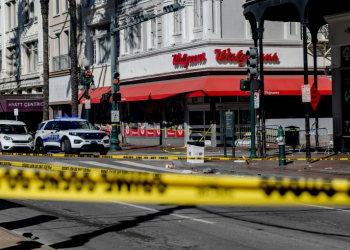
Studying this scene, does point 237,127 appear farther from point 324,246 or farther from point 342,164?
point 324,246

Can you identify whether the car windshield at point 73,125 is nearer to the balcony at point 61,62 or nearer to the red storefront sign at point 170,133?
the red storefront sign at point 170,133

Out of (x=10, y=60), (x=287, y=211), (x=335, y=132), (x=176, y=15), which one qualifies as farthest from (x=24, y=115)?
(x=287, y=211)

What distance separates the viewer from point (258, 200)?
5.46 meters

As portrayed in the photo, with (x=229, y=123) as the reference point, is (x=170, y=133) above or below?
below

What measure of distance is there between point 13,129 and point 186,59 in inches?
395

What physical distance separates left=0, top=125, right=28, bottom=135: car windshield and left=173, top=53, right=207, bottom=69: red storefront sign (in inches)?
368

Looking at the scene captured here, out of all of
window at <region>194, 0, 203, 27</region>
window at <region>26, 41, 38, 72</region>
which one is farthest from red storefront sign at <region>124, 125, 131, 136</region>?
window at <region>26, 41, 38, 72</region>

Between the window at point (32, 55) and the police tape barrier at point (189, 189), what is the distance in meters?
48.0

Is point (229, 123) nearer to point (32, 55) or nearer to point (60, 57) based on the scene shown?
point (60, 57)

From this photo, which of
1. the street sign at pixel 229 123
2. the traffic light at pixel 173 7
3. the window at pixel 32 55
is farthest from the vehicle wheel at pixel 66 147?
the window at pixel 32 55

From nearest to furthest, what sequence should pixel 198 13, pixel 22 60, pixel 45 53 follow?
pixel 198 13 → pixel 45 53 → pixel 22 60

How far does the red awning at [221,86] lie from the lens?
3206cm

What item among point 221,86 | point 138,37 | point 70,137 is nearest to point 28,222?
point 70,137

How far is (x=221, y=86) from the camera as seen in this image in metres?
32.3
